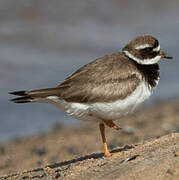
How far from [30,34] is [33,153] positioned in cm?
945

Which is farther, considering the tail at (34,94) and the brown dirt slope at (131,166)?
the tail at (34,94)

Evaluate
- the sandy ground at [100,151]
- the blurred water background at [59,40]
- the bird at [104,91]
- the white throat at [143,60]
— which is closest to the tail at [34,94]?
the bird at [104,91]

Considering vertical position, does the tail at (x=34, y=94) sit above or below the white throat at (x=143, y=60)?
below

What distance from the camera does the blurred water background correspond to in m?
14.3

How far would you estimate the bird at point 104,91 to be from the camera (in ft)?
21.3

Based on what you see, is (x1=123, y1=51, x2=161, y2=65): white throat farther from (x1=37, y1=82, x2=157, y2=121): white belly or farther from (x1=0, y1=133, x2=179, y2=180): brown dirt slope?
(x1=0, y1=133, x2=179, y2=180): brown dirt slope

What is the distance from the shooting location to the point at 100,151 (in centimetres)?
800

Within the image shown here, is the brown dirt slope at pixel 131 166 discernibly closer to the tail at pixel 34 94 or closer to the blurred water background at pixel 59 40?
the tail at pixel 34 94

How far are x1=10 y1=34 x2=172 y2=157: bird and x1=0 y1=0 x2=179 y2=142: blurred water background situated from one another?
6.63 meters

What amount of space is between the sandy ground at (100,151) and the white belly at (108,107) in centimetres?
65

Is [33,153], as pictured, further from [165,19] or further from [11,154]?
[165,19]

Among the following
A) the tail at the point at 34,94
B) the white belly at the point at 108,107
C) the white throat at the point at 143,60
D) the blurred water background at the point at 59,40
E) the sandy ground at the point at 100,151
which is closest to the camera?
the sandy ground at the point at 100,151

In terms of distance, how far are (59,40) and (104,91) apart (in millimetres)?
12599

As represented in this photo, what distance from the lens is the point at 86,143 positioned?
427 inches
